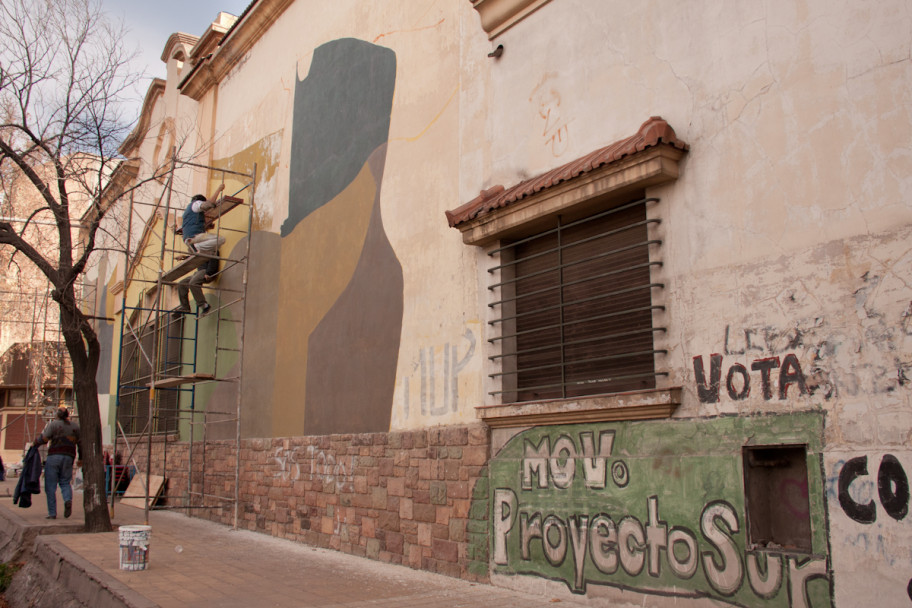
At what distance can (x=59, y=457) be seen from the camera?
38.1ft

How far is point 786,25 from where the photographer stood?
520cm

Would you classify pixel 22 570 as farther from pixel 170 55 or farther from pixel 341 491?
pixel 170 55

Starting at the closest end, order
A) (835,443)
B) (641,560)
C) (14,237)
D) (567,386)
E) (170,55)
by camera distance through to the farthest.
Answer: (835,443) → (641,560) → (567,386) → (14,237) → (170,55)

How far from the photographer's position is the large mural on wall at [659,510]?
477 cm

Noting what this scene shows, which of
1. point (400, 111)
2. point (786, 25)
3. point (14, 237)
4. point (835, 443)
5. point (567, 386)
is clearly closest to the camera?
point (835, 443)

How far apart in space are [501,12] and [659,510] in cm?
509

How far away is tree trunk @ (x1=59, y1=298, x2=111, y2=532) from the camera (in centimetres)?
1048

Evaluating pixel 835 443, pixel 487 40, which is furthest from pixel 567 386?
pixel 487 40

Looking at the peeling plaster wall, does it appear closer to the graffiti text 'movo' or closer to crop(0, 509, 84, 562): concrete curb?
the graffiti text 'movo'

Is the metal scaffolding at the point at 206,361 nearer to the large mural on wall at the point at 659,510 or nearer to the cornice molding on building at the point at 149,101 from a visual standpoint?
the cornice molding on building at the point at 149,101

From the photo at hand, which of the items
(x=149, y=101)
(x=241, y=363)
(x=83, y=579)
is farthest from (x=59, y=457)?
(x=149, y=101)

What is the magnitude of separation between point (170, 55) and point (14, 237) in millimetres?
10775

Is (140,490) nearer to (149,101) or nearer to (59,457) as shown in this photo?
(59,457)

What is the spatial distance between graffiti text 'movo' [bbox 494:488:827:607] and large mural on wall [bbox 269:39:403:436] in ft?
9.34
